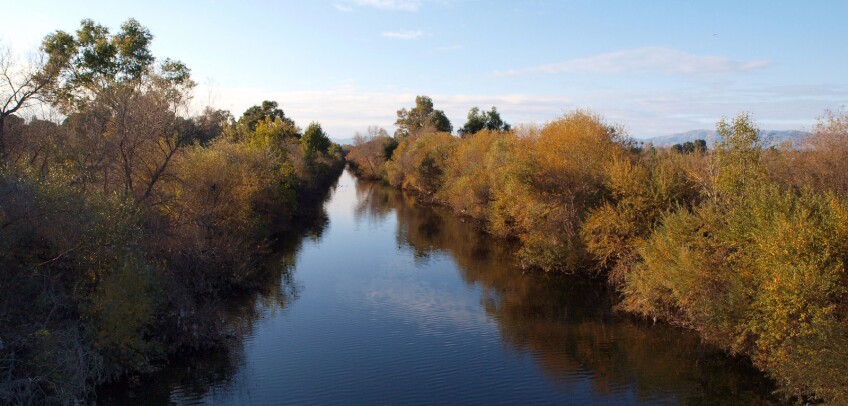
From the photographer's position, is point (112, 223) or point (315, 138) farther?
point (315, 138)

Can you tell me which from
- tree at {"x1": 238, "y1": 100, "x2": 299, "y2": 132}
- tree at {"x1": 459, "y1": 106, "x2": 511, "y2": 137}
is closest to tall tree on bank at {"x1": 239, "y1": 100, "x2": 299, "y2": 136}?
tree at {"x1": 238, "y1": 100, "x2": 299, "y2": 132}

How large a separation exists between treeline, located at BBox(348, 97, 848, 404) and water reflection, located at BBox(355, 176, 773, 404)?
0.76 meters

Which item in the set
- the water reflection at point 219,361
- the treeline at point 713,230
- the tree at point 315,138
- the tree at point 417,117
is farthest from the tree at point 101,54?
the tree at point 417,117

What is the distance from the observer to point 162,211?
23.4 meters

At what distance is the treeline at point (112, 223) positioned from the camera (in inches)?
524

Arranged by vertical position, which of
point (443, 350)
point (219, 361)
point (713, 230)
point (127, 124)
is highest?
point (127, 124)

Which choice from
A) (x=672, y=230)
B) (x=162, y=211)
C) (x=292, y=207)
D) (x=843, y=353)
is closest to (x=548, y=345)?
(x=672, y=230)

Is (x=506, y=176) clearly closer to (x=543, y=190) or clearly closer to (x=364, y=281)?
(x=543, y=190)

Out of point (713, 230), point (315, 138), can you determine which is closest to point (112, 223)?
point (713, 230)

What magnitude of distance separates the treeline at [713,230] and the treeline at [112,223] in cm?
1435

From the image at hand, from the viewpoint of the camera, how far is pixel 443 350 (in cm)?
1786

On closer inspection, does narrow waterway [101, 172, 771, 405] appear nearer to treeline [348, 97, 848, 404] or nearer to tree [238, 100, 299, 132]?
treeline [348, 97, 848, 404]

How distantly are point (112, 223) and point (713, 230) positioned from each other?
18.2m

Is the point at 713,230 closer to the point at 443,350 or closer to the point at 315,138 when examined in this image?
the point at 443,350
